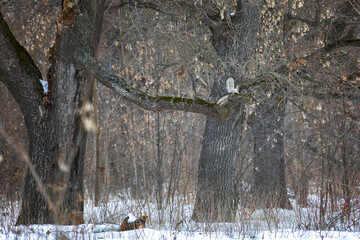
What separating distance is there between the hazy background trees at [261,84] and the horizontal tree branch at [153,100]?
678mm

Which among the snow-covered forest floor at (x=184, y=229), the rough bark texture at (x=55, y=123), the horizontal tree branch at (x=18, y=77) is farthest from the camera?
the horizontal tree branch at (x=18, y=77)

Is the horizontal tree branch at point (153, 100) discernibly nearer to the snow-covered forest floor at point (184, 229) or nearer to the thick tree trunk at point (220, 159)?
the snow-covered forest floor at point (184, 229)

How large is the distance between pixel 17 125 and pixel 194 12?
637 centimetres

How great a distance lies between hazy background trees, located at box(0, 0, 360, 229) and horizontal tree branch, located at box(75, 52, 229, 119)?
68cm

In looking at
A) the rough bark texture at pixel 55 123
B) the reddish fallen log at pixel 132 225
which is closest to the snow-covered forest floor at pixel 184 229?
the reddish fallen log at pixel 132 225

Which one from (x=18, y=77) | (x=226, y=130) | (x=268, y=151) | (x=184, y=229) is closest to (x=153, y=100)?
(x=184, y=229)

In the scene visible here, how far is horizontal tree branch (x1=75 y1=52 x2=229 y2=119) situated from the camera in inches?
258

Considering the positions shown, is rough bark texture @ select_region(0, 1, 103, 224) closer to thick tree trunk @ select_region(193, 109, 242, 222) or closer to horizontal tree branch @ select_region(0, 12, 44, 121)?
horizontal tree branch @ select_region(0, 12, 44, 121)

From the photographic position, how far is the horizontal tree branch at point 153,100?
6555 mm

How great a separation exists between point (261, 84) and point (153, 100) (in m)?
1.92

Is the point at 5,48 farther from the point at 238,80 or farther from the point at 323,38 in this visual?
the point at 323,38

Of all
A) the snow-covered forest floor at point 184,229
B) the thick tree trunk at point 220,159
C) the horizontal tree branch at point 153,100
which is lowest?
the snow-covered forest floor at point 184,229

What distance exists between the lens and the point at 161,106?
6.71 meters

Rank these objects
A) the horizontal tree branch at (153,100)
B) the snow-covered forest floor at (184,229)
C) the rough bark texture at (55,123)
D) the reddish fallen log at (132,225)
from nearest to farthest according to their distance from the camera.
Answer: the snow-covered forest floor at (184,229) < the reddish fallen log at (132,225) < the horizontal tree branch at (153,100) < the rough bark texture at (55,123)
